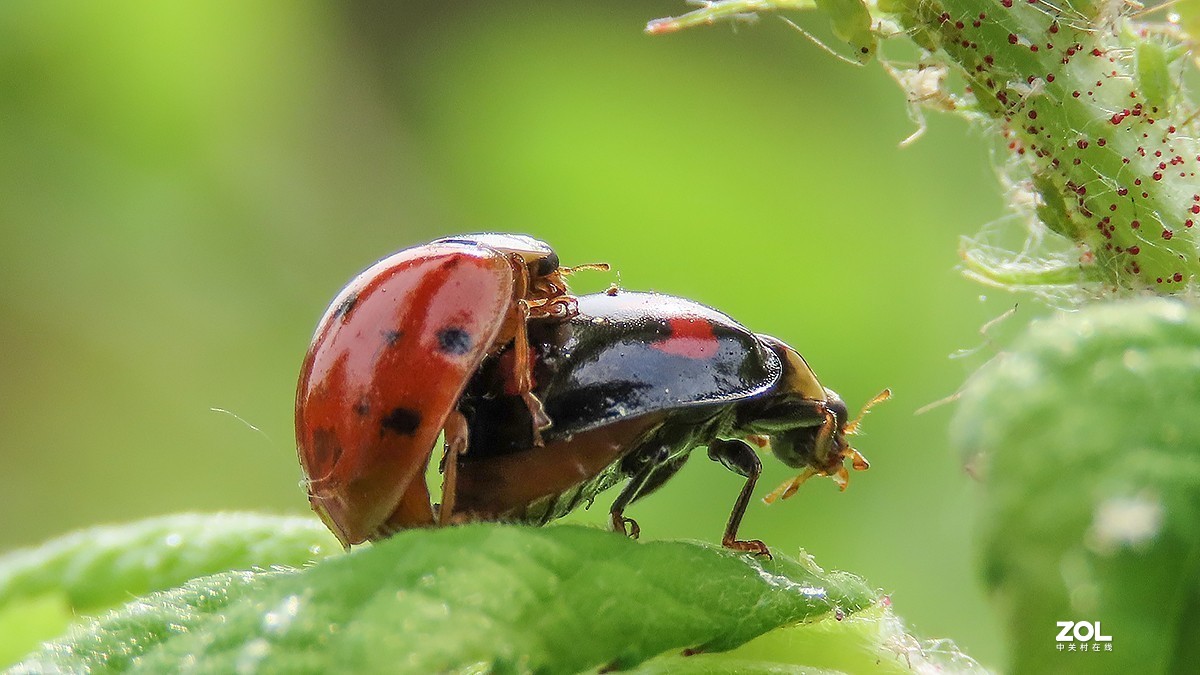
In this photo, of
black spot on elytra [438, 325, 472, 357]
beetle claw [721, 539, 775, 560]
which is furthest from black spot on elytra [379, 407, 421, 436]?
beetle claw [721, 539, 775, 560]

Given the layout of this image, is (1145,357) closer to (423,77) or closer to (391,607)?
(391,607)

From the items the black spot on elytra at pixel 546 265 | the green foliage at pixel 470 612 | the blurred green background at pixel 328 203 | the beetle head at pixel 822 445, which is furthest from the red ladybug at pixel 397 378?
the blurred green background at pixel 328 203

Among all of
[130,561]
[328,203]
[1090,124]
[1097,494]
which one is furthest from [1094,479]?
[328,203]

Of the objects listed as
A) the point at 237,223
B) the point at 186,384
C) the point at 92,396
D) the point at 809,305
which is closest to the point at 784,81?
the point at 809,305

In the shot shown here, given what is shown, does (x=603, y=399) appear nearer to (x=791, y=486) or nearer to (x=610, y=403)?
(x=610, y=403)

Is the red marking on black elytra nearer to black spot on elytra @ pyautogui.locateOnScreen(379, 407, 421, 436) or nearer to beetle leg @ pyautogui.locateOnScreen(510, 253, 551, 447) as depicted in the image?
beetle leg @ pyautogui.locateOnScreen(510, 253, 551, 447)
